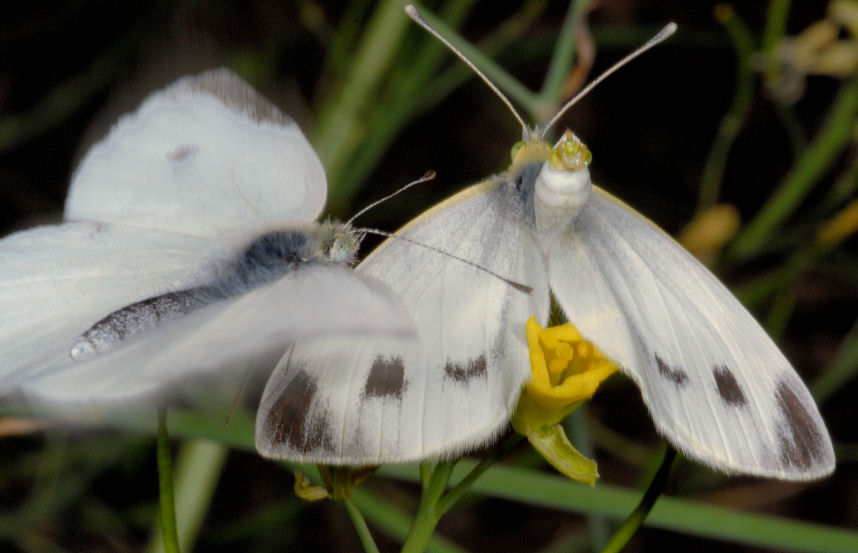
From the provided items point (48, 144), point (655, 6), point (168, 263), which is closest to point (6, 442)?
point (48, 144)

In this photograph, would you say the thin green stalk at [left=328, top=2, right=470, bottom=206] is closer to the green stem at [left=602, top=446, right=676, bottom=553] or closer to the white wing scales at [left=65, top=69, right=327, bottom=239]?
the white wing scales at [left=65, top=69, right=327, bottom=239]

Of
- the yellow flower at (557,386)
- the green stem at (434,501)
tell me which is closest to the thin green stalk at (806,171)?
the yellow flower at (557,386)

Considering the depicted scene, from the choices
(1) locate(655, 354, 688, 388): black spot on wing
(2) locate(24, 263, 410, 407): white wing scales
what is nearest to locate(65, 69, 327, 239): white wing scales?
(2) locate(24, 263, 410, 407): white wing scales

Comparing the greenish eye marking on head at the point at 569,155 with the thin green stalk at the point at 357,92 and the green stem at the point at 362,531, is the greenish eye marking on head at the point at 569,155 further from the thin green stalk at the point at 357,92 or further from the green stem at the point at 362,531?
the thin green stalk at the point at 357,92

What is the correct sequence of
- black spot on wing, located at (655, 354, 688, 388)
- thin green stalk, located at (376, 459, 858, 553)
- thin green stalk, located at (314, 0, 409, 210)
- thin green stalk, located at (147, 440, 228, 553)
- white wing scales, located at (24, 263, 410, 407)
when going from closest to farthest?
white wing scales, located at (24, 263, 410, 407), black spot on wing, located at (655, 354, 688, 388), thin green stalk, located at (376, 459, 858, 553), thin green stalk, located at (147, 440, 228, 553), thin green stalk, located at (314, 0, 409, 210)

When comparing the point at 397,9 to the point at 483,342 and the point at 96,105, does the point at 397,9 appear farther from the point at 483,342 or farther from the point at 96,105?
the point at 483,342

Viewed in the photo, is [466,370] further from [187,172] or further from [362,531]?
[187,172]

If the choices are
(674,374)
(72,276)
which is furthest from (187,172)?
(674,374)
